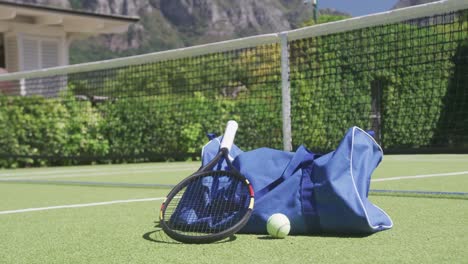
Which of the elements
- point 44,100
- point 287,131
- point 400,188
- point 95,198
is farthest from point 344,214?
point 44,100

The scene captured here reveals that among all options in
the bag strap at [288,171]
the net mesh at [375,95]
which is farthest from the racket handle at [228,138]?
the net mesh at [375,95]

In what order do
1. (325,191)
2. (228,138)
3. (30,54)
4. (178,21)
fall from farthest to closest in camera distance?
(178,21) → (30,54) → (228,138) → (325,191)

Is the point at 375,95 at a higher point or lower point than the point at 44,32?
lower

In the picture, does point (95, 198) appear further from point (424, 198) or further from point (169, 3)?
point (169, 3)

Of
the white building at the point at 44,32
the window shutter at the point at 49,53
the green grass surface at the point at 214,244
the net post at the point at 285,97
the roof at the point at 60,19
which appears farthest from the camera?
the window shutter at the point at 49,53

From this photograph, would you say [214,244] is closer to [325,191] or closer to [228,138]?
[325,191]

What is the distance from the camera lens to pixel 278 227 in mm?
2746

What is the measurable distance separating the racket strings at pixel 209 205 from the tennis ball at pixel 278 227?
0.42 ft

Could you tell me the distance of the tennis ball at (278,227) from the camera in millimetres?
2748

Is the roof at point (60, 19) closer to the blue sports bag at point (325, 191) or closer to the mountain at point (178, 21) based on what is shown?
the blue sports bag at point (325, 191)

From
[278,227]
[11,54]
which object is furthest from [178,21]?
[278,227]

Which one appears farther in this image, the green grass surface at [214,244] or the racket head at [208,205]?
the racket head at [208,205]

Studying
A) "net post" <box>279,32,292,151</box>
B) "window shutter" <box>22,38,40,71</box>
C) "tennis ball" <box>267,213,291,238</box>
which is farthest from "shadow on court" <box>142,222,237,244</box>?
"window shutter" <box>22,38,40,71</box>

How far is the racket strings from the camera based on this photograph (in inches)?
112
